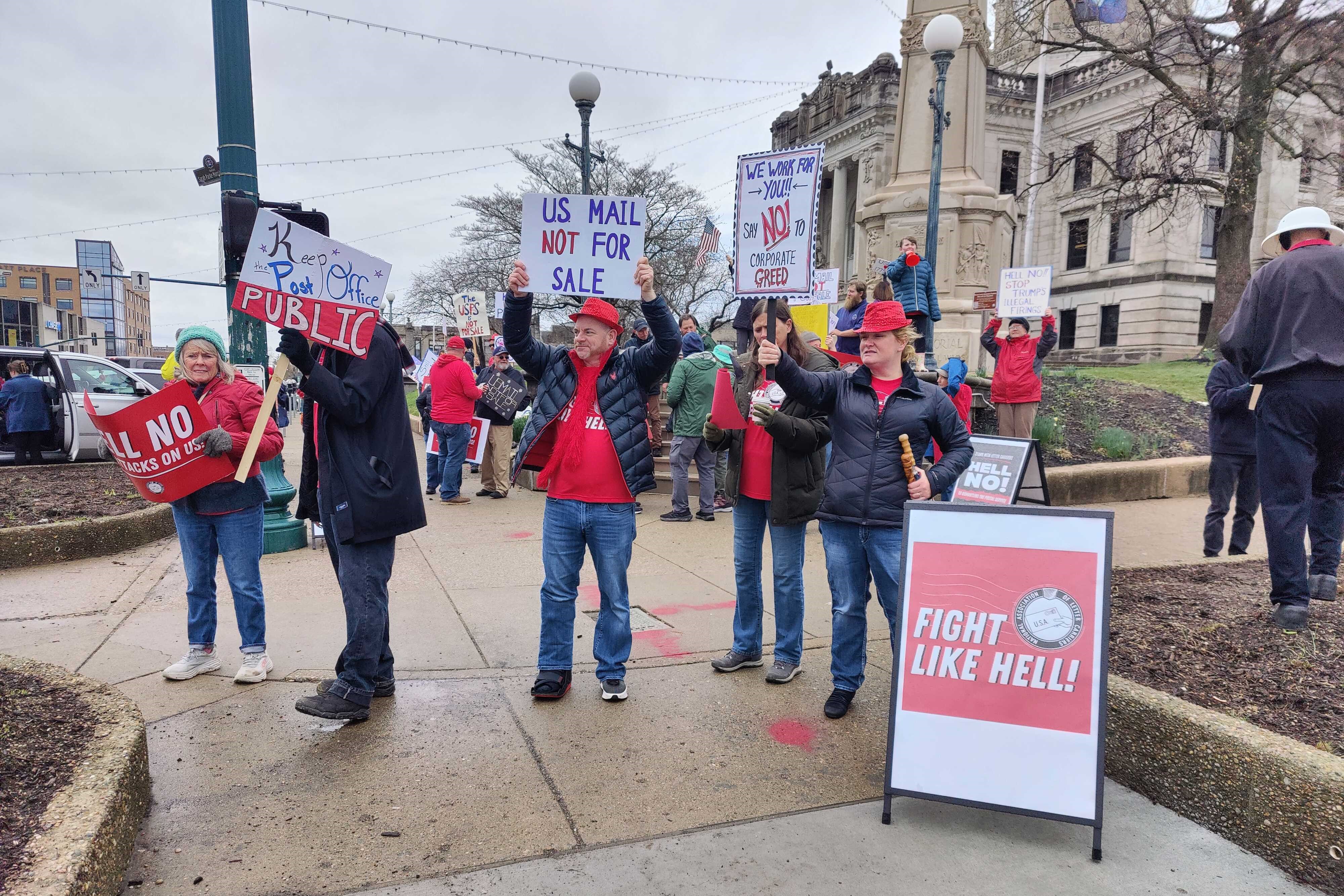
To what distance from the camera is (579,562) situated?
425cm

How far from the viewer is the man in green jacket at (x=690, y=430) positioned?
346 inches

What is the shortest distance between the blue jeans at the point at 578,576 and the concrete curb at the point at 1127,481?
6.78 m

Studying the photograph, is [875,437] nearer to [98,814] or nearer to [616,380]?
[616,380]

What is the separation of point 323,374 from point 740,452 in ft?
7.02

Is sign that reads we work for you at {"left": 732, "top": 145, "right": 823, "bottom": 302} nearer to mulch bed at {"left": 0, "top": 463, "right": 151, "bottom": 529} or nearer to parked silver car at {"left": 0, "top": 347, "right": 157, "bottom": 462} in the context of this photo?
mulch bed at {"left": 0, "top": 463, "right": 151, "bottom": 529}

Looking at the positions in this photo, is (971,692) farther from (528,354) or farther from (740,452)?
(528,354)

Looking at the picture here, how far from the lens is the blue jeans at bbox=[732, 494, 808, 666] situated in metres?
4.48

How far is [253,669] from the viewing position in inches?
169

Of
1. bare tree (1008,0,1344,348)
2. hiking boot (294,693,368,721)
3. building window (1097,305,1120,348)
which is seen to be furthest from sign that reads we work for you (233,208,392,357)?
building window (1097,305,1120,348)

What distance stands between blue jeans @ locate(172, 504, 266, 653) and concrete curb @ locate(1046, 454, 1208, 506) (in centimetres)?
806

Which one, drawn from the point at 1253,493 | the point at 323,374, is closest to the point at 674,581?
the point at 323,374

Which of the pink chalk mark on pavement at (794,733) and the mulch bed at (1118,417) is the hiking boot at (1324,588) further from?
the mulch bed at (1118,417)

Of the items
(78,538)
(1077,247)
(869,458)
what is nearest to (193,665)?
(869,458)

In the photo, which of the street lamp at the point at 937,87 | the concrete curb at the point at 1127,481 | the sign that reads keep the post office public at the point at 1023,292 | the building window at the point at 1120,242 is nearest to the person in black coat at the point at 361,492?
the street lamp at the point at 937,87
